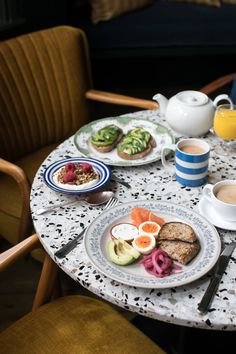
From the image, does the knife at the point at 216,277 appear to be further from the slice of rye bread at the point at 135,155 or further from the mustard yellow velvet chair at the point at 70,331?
the slice of rye bread at the point at 135,155

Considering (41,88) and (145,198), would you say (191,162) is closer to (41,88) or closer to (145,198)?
(145,198)

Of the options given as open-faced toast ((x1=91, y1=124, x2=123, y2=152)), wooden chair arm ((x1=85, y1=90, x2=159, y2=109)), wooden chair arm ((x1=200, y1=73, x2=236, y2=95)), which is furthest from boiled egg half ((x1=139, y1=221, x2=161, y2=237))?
wooden chair arm ((x1=200, y1=73, x2=236, y2=95))

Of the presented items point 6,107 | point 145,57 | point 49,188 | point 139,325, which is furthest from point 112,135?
point 145,57

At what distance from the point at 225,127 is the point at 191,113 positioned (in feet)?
0.37

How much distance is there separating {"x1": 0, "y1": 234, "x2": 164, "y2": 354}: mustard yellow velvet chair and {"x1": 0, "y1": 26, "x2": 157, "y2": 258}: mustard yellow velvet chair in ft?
1.48

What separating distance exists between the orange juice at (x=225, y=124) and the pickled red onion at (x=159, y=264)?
511mm

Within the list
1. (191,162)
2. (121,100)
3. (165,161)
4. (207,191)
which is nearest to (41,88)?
(121,100)

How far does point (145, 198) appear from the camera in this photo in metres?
1.25

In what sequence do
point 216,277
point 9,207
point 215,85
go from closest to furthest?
point 216,277
point 9,207
point 215,85

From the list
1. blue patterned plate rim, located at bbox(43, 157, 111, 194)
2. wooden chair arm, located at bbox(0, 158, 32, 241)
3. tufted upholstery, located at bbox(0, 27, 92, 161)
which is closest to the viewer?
blue patterned plate rim, located at bbox(43, 157, 111, 194)

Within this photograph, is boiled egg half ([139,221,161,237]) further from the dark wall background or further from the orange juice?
the dark wall background

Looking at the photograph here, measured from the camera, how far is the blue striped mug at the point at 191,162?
126 centimetres

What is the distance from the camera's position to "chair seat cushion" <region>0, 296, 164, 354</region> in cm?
114

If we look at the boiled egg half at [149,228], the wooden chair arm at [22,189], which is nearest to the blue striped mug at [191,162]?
the boiled egg half at [149,228]
